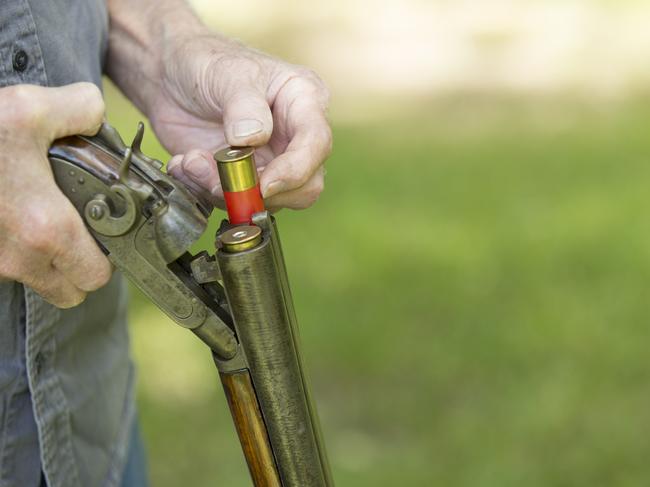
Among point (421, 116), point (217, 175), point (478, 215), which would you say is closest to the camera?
point (217, 175)

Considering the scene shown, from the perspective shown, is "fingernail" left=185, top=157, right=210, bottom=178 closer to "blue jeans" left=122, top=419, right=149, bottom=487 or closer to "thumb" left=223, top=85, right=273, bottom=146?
"thumb" left=223, top=85, right=273, bottom=146

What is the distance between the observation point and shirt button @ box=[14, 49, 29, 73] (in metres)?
1.48

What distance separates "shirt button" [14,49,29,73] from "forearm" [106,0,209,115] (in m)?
0.40

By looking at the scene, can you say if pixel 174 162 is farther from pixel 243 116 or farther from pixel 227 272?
pixel 227 272

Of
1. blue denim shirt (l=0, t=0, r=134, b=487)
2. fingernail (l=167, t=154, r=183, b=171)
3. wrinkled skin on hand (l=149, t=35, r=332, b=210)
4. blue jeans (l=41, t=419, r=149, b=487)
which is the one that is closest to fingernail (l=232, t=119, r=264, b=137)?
wrinkled skin on hand (l=149, t=35, r=332, b=210)

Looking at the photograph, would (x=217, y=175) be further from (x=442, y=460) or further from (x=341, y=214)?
(x=341, y=214)

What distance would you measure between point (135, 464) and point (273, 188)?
2.58 ft

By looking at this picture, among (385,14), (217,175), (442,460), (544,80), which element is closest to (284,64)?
(217,175)

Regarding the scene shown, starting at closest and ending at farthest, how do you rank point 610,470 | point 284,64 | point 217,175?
point 217,175 < point 284,64 < point 610,470

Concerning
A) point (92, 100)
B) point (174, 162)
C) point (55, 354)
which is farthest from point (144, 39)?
point (55, 354)

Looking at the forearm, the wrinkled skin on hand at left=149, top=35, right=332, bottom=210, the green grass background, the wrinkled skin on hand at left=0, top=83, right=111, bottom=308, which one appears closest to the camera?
the wrinkled skin on hand at left=0, top=83, right=111, bottom=308

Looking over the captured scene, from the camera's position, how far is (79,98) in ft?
4.55

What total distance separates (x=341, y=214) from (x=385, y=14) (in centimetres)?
383

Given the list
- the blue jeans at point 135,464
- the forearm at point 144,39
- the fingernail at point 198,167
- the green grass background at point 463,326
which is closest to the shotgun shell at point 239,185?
the fingernail at point 198,167
